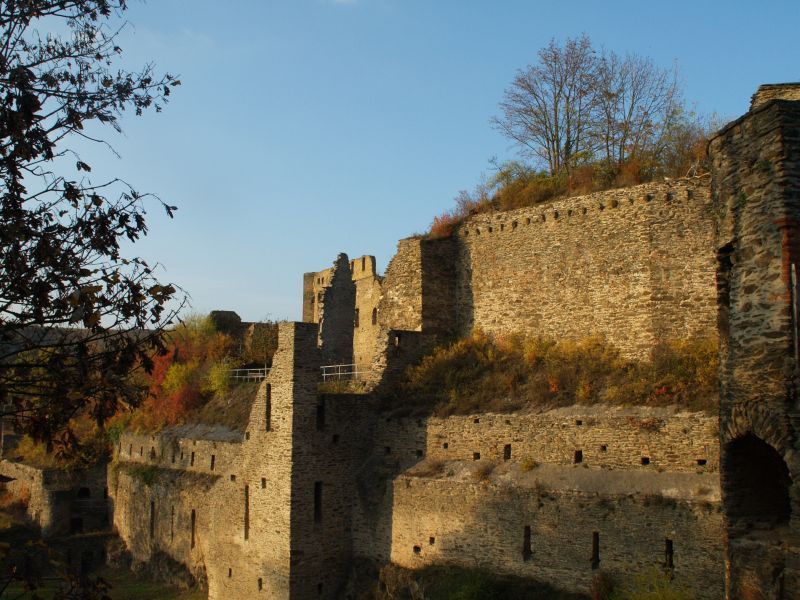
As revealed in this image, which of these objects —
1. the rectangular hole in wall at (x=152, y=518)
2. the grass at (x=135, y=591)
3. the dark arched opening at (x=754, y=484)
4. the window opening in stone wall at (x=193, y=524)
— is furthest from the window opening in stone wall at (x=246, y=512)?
the dark arched opening at (x=754, y=484)

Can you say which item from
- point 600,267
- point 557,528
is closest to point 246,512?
point 557,528

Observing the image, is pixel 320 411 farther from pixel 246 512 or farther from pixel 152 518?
pixel 152 518

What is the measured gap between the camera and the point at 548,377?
2127 centimetres

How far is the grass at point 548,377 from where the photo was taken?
18.7 m

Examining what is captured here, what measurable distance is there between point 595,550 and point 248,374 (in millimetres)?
18626

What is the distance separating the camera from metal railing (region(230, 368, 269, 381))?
31.7 m

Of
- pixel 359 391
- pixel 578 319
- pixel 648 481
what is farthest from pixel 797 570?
pixel 359 391

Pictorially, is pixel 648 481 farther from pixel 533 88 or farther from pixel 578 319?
pixel 533 88

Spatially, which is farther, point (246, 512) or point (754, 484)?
point (246, 512)

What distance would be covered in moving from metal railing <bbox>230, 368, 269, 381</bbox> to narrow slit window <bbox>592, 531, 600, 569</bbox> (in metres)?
16.2

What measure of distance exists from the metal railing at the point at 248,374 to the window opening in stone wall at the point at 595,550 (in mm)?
16159

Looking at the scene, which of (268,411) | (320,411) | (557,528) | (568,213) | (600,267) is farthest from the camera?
(568,213)

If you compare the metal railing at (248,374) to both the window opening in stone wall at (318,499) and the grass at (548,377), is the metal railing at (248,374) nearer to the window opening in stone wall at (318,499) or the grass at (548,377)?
the window opening in stone wall at (318,499)

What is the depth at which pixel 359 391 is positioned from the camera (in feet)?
81.4
